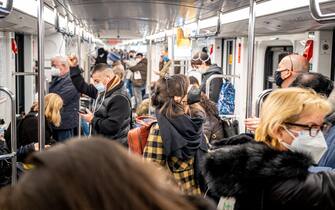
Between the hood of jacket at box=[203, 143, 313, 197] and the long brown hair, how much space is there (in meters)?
1.16

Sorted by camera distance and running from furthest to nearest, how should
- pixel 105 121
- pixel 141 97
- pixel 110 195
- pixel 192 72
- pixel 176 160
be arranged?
1. pixel 141 97
2. pixel 192 72
3. pixel 105 121
4. pixel 176 160
5. pixel 110 195

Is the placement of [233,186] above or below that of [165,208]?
below

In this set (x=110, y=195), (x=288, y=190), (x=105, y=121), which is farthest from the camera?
(x=105, y=121)

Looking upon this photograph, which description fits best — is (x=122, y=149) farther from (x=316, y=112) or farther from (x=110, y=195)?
(x=316, y=112)

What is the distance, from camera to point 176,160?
271 cm

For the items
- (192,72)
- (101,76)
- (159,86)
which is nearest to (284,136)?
(159,86)

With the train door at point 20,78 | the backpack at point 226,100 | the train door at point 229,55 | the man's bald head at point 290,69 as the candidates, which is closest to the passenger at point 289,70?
the man's bald head at point 290,69

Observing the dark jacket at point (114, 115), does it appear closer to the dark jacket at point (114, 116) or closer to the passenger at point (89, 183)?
the dark jacket at point (114, 116)

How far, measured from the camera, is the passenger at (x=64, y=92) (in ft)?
15.0

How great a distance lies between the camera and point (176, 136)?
262 centimetres

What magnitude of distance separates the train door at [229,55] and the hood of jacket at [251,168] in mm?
5844

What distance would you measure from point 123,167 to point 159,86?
2044mm

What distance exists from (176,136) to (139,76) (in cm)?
724

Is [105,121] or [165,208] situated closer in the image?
[165,208]
